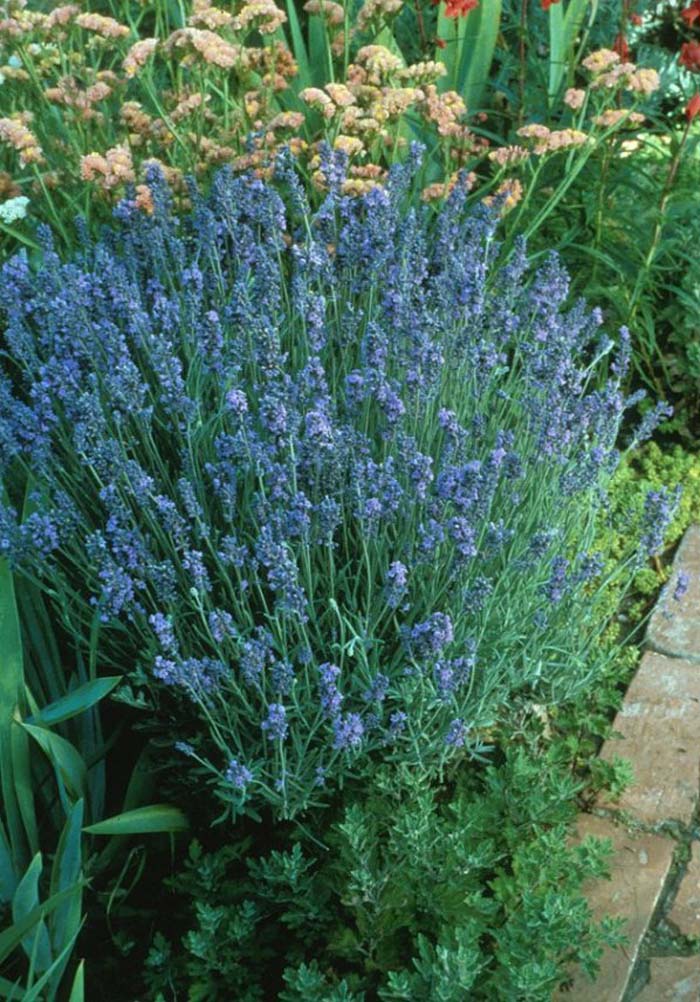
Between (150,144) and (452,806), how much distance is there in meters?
2.39

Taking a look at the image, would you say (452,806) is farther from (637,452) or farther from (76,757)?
(637,452)

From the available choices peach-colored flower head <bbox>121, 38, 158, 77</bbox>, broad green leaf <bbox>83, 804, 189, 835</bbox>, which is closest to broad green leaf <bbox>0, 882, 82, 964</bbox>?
broad green leaf <bbox>83, 804, 189, 835</bbox>

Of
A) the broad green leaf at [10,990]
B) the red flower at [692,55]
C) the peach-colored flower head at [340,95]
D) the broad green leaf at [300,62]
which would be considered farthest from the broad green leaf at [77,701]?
the broad green leaf at [300,62]

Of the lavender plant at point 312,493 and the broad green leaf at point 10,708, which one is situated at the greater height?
the lavender plant at point 312,493

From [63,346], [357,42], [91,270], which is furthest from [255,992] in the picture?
[357,42]

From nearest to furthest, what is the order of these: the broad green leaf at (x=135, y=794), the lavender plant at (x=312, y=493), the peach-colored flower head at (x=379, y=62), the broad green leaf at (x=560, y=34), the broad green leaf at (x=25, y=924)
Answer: the broad green leaf at (x=25, y=924)
the lavender plant at (x=312, y=493)
the broad green leaf at (x=135, y=794)
the peach-colored flower head at (x=379, y=62)
the broad green leaf at (x=560, y=34)

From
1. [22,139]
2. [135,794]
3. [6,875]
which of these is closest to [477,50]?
[22,139]

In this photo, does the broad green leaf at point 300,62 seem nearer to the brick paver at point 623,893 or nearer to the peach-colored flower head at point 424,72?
the peach-colored flower head at point 424,72

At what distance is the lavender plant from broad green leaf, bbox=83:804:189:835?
117 mm

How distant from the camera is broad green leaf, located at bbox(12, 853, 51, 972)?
6.55ft

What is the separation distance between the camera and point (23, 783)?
233 centimetres

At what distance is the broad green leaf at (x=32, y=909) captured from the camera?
200 cm

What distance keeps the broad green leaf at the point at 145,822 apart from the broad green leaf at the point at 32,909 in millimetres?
154

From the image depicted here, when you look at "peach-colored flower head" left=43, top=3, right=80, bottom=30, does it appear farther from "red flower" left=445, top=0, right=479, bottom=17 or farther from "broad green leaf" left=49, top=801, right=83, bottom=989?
"broad green leaf" left=49, top=801, right=83, bottom=989
